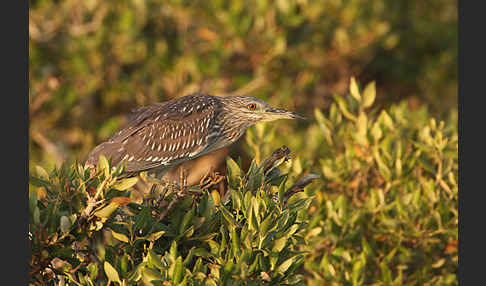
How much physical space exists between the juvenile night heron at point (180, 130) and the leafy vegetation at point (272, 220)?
0.79 ft

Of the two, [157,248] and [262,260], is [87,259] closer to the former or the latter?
[157,248]

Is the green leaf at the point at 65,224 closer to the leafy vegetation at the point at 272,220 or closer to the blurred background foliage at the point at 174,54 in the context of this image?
the leafy vegetation at the point at 272,220

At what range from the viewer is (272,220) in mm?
3393

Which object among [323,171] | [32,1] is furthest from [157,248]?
[32,1]

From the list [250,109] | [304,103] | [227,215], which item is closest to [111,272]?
[227,215]

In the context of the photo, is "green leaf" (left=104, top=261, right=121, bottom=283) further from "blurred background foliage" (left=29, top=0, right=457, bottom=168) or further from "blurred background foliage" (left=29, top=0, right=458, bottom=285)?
"blurred background foliage" (left=29, top=0, right=457, bottom=168)

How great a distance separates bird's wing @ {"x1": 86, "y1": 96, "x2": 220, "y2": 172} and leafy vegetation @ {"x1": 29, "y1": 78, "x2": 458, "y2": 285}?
482 millimetres

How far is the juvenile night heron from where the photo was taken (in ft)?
19.0

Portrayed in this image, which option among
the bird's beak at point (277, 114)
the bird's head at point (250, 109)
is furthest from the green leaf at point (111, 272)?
the bird's head at point (250, 109)

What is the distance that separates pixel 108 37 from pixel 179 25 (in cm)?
115

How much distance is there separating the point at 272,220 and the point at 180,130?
2693 mm

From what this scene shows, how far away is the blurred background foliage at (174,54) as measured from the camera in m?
9.12

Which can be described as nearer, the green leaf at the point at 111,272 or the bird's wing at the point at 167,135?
the green leaf at the point at 111,272

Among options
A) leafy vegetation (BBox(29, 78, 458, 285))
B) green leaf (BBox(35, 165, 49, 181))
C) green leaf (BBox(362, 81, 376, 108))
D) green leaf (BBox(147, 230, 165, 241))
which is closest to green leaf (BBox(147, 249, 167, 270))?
leafy vegetation (BBox(29, 78, 458, 285))
